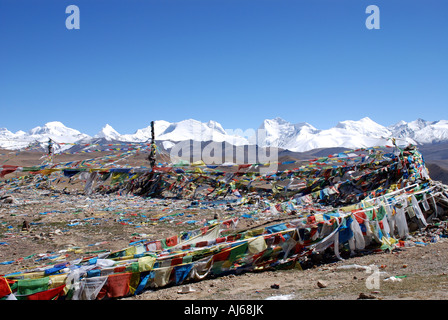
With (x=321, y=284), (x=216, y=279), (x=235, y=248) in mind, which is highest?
(x=235, y=248)

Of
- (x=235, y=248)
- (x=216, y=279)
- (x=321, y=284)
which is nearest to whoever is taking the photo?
(x=321, y=284)

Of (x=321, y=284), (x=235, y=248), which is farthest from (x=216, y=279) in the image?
(x=321, y=284)

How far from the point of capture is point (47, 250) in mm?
8180

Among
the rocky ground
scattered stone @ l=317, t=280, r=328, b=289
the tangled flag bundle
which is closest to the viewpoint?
the rocky ground

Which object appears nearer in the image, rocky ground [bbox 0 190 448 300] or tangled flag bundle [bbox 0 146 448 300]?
rocky ground [bbox 0 190 448 300]

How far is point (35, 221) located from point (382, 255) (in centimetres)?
1041

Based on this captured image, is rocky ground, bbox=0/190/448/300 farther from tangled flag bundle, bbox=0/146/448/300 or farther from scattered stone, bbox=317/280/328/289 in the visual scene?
tangled flag bundle, bbox=0/146/448/300

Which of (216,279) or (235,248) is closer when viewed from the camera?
(216,279)

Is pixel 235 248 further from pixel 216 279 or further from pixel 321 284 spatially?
pixel 321 284

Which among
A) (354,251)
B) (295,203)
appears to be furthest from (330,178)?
(354,251)

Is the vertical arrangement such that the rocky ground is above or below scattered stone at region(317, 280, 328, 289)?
below

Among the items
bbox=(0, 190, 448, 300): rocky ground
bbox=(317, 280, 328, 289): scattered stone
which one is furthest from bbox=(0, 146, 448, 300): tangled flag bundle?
bbox=(317, 280, 328, 289): scattered stone

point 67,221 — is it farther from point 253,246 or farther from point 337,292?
point 337,292

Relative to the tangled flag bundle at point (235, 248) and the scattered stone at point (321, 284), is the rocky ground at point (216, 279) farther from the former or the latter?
the tangled flag bundle at point (235, 248)
